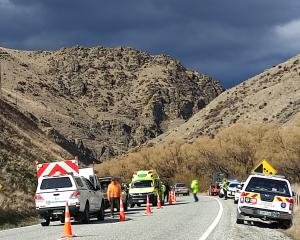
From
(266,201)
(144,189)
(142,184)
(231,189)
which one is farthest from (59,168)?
(231,189)

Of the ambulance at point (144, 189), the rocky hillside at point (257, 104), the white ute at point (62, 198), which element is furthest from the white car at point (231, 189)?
the rocky hillside at point (257, 104)

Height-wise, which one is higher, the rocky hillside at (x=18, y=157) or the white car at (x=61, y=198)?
the rocky hillside at (x=18, y=157)

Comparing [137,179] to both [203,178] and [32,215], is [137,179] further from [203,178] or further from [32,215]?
[203,178]

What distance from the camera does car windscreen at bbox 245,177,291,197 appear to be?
1964 cm

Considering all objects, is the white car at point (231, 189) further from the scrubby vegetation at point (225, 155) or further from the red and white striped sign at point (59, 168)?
the red and white striped sign at point (59, 168)

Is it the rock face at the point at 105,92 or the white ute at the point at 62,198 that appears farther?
the rock face at the point at 105,92

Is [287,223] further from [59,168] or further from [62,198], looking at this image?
[59,168]

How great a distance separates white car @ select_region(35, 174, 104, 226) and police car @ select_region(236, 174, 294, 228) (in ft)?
18.4

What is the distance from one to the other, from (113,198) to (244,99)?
8154 cm

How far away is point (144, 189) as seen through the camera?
3709 cm

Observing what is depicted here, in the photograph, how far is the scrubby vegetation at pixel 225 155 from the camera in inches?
2586

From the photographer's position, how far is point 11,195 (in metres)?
30.3

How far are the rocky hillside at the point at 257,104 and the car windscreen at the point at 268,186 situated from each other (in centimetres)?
6640

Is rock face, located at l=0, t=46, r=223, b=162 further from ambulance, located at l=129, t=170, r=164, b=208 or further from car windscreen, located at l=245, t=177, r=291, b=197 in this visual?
car windscreen, located at l=245, t=177, r=291, b=197
